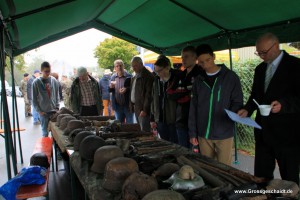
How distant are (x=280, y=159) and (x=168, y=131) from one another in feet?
6.81

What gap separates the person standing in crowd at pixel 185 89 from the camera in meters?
3.90

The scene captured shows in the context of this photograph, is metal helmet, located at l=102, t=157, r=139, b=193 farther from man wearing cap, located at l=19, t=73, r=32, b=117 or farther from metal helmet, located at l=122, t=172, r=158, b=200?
man wearing cap, located at l=19, t=73, r=32, b=117

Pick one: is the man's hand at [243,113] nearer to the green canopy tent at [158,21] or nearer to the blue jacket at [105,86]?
the green canopy tent at [158,21]

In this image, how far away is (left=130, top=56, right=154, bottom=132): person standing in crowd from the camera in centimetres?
539

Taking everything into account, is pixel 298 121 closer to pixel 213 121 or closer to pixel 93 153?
pixel 213 121

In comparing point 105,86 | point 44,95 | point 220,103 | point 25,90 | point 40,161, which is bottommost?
point 40,161

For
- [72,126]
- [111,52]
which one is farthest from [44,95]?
[111,52]

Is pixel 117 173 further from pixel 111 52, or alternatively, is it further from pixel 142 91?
pixel 111 52

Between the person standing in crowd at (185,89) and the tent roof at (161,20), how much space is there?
0.98 metres

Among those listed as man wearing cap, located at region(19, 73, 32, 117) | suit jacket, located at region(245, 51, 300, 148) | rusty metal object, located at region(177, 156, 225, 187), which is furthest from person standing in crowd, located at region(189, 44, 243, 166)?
man wearing cap, located at region(19, 73, 32, 117)

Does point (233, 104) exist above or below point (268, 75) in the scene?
below

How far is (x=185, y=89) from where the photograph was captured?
157 inches

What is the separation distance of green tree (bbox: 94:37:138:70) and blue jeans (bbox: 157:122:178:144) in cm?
1583

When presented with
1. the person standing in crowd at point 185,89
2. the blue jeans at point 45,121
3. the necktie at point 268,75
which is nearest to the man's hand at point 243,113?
the necktie at point 268,75
